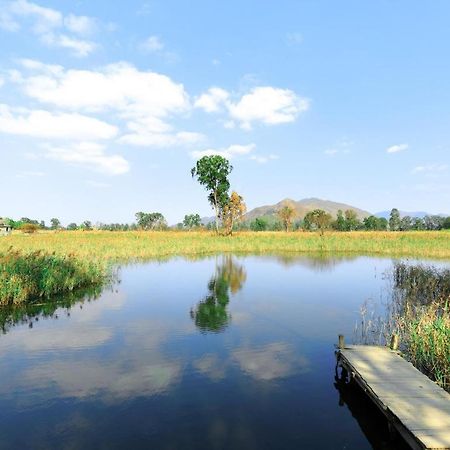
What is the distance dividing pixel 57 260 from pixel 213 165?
56745mm

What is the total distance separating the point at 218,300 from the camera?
2120 cm

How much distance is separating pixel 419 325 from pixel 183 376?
6951 mm

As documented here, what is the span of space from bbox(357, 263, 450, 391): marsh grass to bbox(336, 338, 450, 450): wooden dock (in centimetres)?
77

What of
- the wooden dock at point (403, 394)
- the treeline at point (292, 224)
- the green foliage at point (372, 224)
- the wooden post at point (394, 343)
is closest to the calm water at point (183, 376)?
the wooden dock at point (403, 394)

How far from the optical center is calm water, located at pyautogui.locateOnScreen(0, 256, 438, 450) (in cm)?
801

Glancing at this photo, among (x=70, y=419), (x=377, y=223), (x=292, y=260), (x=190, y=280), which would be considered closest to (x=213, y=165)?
(x=292, y=260)

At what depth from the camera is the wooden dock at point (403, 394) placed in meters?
6.43

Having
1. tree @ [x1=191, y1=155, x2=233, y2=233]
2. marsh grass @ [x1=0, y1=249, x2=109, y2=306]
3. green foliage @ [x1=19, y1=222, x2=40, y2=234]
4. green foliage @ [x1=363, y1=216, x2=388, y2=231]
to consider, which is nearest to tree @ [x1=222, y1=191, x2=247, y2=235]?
tree @ [x1=191, y1=155, x2=233, y2=233]

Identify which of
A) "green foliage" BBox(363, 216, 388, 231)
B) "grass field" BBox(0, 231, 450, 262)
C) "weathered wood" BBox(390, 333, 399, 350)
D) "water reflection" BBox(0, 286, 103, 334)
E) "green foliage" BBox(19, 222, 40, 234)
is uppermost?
"green foliage" BBox(363, 216, 388, 231)

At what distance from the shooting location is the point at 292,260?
130ft

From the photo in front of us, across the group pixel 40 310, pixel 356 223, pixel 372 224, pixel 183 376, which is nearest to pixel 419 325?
pixel 183 376

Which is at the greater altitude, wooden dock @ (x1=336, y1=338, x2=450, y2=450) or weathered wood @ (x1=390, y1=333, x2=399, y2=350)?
weathered wood @ (x1=390, y1=333, x2=399, y2=350)

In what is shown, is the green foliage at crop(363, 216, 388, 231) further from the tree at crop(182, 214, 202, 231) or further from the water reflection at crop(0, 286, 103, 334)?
the water reflection at crop(0, 286, 103, 334)

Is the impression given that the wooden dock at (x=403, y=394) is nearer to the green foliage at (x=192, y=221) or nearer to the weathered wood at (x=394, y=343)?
the weathered wood at (x=394, y=343)
